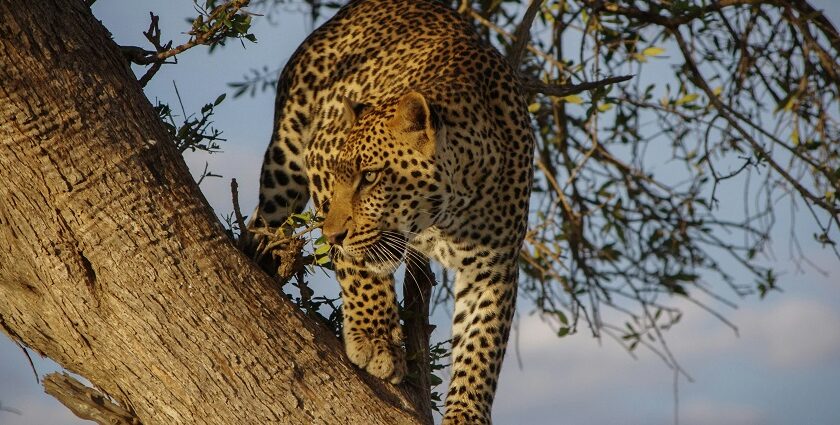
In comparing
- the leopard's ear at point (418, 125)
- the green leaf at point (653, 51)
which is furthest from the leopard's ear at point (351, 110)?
the green leaf at point (653, 51)

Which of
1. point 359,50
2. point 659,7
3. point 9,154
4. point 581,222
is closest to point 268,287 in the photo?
point 9,154

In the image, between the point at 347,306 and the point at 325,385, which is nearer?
the point at 325,385

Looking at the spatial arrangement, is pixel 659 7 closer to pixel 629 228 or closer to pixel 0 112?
pixel 629 228

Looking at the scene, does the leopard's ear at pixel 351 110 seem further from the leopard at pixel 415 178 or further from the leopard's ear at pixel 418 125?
the leopard's ear at pixel 418 125

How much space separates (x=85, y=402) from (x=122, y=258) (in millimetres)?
819

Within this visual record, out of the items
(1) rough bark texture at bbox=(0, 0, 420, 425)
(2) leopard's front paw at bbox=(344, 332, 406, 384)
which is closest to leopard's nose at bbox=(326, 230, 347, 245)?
(2) leopard's front paw at bbox=(344, 332, 406, 384)

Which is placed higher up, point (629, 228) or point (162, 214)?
point (629, 228)

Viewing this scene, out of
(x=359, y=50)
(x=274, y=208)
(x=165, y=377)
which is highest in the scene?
(x=359, y=50)

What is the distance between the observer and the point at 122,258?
4.39m

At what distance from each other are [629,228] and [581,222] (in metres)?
0.48

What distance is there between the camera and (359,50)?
6445 millimetres

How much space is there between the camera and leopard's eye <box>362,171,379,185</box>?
17.2 ft

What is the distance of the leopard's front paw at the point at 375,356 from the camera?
5.16 metres

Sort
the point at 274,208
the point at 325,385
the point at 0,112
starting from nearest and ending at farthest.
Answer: the point at 0,112, the point at 325,385, the point at 274,208
